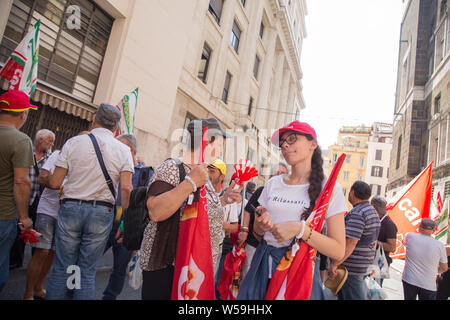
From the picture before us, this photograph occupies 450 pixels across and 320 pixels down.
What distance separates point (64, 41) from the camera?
7145mm

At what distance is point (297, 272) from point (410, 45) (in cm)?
2705

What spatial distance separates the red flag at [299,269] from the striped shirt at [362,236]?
6.52 feet

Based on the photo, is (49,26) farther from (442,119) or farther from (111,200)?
(442,119)

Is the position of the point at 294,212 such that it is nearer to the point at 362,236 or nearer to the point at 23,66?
the point at 362,236

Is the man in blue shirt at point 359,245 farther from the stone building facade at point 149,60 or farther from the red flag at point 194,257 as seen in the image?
the red flag at point 194,257

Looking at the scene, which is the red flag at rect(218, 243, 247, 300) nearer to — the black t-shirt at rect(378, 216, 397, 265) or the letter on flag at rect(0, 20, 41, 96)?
the black t-shirt at rect(378, 216, 397, 265)

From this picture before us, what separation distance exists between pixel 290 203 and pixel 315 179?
0.24 metres

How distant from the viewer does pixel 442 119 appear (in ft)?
51.8

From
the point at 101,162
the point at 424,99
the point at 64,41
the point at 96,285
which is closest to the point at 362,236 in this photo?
the point at 101,162

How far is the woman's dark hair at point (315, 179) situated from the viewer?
1805 millimetres

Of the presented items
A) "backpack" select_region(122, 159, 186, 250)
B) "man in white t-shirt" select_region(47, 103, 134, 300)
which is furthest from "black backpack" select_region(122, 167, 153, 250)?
"man in white t-shirt" select_region(47, 103, 134, 300)

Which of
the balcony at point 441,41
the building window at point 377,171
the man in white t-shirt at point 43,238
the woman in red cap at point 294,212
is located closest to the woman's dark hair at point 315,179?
the woman in red cap at point 294,212

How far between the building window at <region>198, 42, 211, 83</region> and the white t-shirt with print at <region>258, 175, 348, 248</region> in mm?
Result: 12884
